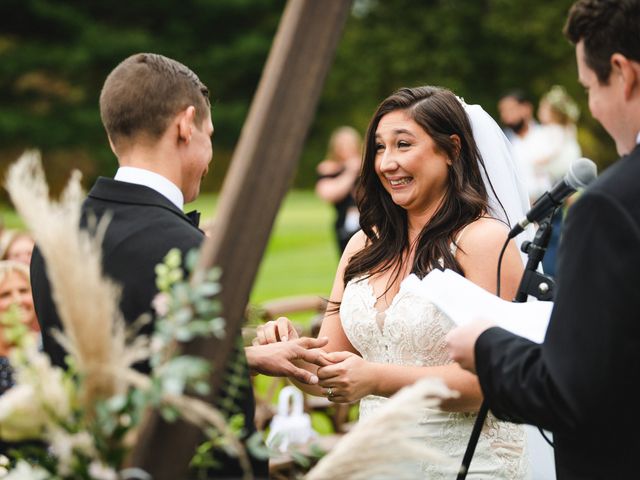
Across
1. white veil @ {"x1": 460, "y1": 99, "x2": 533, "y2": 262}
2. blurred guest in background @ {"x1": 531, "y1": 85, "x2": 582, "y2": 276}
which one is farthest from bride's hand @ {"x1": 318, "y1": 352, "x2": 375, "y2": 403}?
blurred guest in background @ {"x1": 531, "y1": 85, "x2": 582, "y2": 276}

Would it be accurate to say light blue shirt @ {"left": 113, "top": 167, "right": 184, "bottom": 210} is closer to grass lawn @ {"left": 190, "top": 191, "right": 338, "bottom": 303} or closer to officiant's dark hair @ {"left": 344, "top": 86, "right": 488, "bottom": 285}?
officiant's dark hair @ {"left": 344, "top": 86, "right": 488, "bottom": 285}

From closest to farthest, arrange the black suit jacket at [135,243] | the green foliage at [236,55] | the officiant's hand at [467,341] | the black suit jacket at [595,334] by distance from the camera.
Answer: the black suit jacket at [595,334] < the officiant's hand at [467,341] < the black suit jacket at [135,243] < the green foliage at [236,55]

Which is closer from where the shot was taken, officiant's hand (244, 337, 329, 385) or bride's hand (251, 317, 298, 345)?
officiant's hand (244, 337, 329, 385)

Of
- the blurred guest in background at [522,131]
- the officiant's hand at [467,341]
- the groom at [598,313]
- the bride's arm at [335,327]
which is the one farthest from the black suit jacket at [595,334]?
the blurred guest in background at [522,131]

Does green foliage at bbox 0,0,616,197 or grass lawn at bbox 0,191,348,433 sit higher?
green foliage at bbox 0,0,616,197

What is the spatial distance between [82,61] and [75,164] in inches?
278

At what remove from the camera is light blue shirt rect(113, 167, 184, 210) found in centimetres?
284

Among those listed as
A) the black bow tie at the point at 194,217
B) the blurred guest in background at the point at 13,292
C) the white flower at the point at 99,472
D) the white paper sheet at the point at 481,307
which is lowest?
the blurred guest in background at the point at 13,292

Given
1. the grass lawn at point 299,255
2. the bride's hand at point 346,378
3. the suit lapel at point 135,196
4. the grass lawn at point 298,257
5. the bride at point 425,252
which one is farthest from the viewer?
the grass lawn at point 299,255

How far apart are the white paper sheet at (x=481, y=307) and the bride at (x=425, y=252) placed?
0.72 m

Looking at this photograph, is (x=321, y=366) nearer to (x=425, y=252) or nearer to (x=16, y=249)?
(x=425, y=252)

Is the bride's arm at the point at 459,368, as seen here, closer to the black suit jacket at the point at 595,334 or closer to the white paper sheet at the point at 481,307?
the white paper sheet at the point at 481,307

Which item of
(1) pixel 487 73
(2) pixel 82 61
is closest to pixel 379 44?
(1) pixel 487 73

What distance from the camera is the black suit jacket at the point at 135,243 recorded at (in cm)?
263
